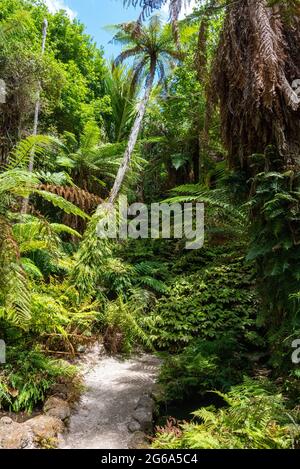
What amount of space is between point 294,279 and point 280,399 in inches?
40.9

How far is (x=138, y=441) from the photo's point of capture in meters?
3.12

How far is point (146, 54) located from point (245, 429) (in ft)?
24.0

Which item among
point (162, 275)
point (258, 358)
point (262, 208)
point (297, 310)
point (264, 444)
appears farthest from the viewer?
point (162, 275)

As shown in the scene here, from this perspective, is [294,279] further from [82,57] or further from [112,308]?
[82,57]

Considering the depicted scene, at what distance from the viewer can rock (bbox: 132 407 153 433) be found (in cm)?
346

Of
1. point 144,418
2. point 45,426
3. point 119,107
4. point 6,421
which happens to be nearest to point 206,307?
point 144,418

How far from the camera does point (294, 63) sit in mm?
3656

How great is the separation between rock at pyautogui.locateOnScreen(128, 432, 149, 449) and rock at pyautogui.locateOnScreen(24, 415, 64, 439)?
0.64 metres

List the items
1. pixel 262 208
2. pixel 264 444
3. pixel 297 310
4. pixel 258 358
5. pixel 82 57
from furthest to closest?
1. pixel 82 57
2. pixel 258 358
3. pixel 262 208
4. pixel 297 310
5. pixel 264 444

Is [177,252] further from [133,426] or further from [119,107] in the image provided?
[119,107]

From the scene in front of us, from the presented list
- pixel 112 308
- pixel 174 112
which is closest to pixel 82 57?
pixel 174 112

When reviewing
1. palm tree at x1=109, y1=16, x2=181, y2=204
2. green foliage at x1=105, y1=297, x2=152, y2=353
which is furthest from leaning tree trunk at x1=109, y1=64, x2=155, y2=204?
green foliage at x1=105, y1=297, x2=152, y2=353

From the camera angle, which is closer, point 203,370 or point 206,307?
point 203,370

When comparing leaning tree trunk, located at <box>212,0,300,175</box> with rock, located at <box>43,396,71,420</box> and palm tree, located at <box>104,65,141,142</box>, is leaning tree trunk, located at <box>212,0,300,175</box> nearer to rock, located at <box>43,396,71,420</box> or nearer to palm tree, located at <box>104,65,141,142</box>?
rock, located at <box>43,396,71,420</box>
